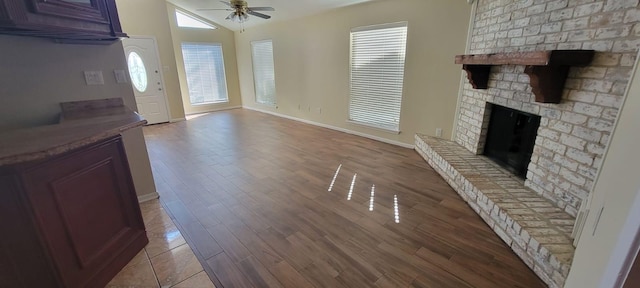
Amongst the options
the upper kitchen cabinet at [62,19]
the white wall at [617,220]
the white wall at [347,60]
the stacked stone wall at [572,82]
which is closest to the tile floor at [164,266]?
the upper kitchen cabinet at [62,19]

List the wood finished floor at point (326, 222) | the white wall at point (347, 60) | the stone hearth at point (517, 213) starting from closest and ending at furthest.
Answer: the stone hearth at point (517, 213), the wood finished floor at point (326, 222), the white wall at point (347, 60)

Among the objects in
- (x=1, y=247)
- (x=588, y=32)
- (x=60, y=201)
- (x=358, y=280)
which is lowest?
(x=358, y=280)

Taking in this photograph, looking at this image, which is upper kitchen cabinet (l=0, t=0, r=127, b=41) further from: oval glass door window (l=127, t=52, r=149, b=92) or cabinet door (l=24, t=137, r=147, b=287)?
oval glass door window (l=127, t=52, r=149, b=92)

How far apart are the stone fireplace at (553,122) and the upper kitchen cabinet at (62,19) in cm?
323

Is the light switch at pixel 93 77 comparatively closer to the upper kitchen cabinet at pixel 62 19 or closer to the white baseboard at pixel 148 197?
the upper kitchen cabinet at pixel 62 19

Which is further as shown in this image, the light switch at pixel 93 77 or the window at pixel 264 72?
the window at pixel 264 72

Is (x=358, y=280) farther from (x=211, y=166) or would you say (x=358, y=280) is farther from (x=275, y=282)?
(x=211, y=166)

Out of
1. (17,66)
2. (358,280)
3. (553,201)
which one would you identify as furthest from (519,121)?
(17,66)

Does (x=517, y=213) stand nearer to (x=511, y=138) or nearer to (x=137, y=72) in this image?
(x=511, y=138)

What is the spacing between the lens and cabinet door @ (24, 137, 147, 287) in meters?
1.30

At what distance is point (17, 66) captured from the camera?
Result: 170 centimetres

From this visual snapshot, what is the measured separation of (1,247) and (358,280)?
6.01ft

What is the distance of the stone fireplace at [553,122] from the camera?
5.33 feet

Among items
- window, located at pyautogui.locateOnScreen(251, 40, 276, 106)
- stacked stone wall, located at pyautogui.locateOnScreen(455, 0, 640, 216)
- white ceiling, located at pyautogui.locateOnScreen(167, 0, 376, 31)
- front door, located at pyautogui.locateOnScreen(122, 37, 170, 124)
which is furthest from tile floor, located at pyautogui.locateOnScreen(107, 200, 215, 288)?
window, located at pyautogui.locateOnScreen(251, 40, 276, 106)
